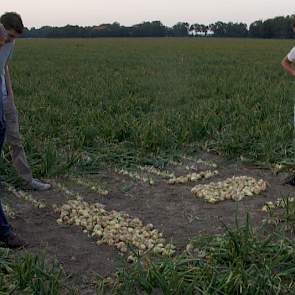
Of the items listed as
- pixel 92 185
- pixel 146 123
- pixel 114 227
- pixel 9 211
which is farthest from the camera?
pixel 146 123

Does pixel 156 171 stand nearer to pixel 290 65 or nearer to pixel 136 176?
pixel 136 176

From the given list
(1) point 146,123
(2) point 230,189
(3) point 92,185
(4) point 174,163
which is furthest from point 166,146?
(2) point 230,189

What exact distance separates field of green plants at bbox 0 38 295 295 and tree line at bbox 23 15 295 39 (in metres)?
65.5

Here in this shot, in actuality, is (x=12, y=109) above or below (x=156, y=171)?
above

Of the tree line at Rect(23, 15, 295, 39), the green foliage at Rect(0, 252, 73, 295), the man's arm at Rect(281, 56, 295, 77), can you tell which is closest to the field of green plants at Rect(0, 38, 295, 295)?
→ the green foliage at Rect(0, 252, 73, 295)

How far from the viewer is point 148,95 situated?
10352 mm

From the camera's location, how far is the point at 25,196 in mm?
4711

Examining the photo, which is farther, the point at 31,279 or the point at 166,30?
the point at 166,30

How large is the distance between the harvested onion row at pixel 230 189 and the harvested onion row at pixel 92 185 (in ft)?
2.83

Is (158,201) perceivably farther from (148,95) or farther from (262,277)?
(148,95)

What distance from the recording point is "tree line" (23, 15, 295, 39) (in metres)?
76.4

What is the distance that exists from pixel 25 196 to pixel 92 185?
2.24 feet

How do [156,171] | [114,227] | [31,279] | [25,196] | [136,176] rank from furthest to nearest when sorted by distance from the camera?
[156,171], [136,176], [25,196], [114,227], [31,279]

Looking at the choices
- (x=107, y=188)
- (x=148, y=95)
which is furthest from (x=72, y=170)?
(x=148, y=95)
